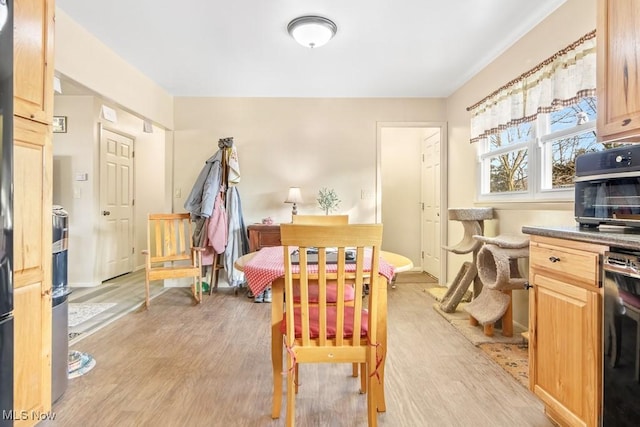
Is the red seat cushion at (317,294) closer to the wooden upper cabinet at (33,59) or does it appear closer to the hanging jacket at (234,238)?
the wooden upper cabinet at (33,59)

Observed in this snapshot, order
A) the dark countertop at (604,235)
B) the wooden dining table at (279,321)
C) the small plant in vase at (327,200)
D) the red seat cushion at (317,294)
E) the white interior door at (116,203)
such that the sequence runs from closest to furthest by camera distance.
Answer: the dark countertop at (604,235)
the wooden dining table at (279,321)
the red seat cushion at (317,294)
the small plant in vase at (327,200)
the white interior door at (116,203)

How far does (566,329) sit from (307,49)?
274cm

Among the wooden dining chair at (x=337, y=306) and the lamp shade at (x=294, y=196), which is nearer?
the wooden dining chair at (x=337, y=306)

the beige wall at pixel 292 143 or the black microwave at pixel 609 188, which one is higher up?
the beige wall at pixel 292 143

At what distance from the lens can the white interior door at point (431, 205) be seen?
4250 millimetres

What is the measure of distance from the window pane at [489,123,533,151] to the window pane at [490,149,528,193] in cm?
10

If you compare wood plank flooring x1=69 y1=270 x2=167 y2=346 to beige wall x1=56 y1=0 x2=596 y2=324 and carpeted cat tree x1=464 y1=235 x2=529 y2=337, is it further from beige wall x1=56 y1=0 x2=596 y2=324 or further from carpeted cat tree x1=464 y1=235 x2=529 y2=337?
carpeted cat tree x1=464 y1=235 x2=529 y2=337

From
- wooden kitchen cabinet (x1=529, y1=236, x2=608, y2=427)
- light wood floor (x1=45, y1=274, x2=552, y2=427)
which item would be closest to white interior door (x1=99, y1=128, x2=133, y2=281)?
light wood floor (x1=45, y1=274, x2=552, y2=427)

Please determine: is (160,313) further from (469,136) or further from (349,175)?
(469,136)

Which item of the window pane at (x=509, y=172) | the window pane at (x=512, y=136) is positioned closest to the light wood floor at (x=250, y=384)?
the window pane at (x=509, y=172)

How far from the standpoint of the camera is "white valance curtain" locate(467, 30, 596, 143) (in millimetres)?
1893

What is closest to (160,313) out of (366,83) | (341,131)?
(341,131)

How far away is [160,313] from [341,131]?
9.51 ft

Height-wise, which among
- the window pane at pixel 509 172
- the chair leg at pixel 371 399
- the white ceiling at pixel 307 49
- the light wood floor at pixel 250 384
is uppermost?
the white ceiling at pixel 307 49
